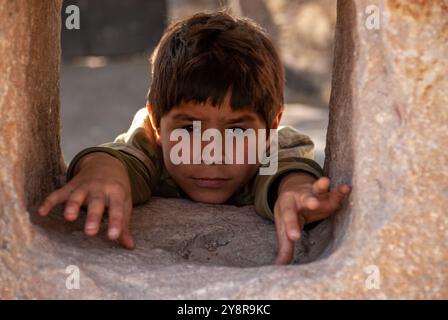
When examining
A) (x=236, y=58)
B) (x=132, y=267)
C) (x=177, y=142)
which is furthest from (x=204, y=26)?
(x=132, y=267)

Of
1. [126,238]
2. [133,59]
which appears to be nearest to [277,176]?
[126,238]

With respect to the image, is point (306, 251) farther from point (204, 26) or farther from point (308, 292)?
point (204, 26)

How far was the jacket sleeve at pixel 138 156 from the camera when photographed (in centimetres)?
211

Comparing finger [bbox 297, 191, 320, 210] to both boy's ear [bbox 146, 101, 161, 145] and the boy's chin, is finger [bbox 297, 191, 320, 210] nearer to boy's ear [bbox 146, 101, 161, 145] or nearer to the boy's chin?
the boy's chin

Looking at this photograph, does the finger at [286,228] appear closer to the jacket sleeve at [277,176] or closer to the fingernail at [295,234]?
the fingernail at [295,234]

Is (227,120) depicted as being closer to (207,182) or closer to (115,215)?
(207,182)

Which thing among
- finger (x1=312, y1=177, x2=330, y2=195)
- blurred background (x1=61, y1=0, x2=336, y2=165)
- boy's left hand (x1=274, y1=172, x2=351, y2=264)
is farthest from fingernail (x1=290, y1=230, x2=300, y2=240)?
blurred background (x1=61, y1=0, x2=336, y2=165)

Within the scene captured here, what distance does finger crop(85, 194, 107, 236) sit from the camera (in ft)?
5.34

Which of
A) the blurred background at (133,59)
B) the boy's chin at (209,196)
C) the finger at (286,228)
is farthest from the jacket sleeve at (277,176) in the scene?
the blurred background at (133,59)

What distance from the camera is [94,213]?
170 centimetres

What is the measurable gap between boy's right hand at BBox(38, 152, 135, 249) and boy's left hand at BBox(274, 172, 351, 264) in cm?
33
